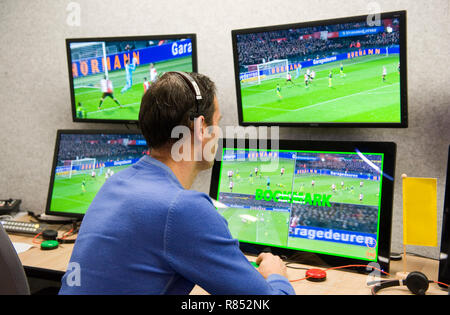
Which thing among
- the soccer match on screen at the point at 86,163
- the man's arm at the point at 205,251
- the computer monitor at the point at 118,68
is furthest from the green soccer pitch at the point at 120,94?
the man's arm at the point at 205,251

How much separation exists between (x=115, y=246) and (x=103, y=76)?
1120mm

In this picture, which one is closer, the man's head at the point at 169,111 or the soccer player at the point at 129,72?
the man's head at the point at 169,111

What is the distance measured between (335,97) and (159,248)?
85cm

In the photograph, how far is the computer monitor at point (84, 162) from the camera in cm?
175

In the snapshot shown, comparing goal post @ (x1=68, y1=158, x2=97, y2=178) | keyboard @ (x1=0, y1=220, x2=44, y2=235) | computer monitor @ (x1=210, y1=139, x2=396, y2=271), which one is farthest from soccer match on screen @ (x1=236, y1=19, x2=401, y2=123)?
keyboard @ (x1=0, y1=220, x2=44, y2=235)

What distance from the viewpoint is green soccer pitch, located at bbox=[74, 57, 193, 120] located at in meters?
1.67

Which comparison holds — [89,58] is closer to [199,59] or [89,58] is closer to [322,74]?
[199,59]

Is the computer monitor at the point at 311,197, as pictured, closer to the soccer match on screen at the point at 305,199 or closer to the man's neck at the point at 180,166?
the soccer match on screen at the point at 305,199

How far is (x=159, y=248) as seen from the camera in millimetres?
822

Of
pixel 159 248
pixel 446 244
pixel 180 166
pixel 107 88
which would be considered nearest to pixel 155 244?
pixel 159 248

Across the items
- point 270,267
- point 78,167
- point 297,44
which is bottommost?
point 270,267

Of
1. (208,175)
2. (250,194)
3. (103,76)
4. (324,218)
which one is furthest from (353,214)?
(103,76)

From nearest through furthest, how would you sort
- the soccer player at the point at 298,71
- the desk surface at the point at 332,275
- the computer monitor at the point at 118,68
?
the desk surface at the point at 332,275 → the soccer player at the point at 298,71 → the computer monitor at the point at 118,68

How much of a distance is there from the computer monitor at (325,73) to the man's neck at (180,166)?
0.59 meters
